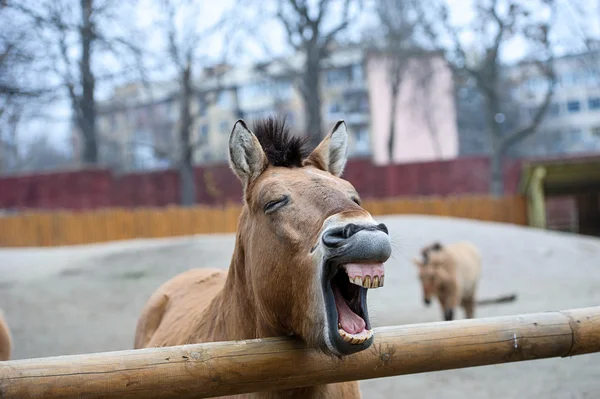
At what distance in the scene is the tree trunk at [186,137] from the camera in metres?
23.2

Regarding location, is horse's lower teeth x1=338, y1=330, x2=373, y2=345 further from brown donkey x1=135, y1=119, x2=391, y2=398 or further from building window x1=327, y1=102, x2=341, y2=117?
building window x1=327, y1=102, x2=341, y2=117

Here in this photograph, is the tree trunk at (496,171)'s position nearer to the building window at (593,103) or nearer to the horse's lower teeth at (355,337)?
the horse's lower teeth at (355,337)

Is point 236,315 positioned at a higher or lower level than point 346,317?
lower

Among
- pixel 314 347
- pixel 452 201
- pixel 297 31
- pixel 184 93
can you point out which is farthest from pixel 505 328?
pixel 297 31

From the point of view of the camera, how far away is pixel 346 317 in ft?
6.81

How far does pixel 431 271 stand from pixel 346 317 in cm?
755

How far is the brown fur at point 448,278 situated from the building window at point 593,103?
44812 mm

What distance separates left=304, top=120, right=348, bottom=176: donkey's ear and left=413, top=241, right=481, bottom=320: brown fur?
254 inches

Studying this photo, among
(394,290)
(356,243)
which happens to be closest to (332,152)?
(356,243)

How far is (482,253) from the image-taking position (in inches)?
621

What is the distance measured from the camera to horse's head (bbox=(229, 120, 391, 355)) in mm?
1961

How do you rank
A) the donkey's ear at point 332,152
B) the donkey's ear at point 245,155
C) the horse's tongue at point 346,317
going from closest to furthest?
the horse's tongue at point 346,317, the donkey's ear at point 245,155, the donkey's ear at point 332,152

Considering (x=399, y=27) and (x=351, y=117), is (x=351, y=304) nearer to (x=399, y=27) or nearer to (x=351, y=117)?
(x=399, y=27)

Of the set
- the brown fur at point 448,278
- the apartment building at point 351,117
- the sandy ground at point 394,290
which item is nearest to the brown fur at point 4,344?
the sandy ground at point 394,290
